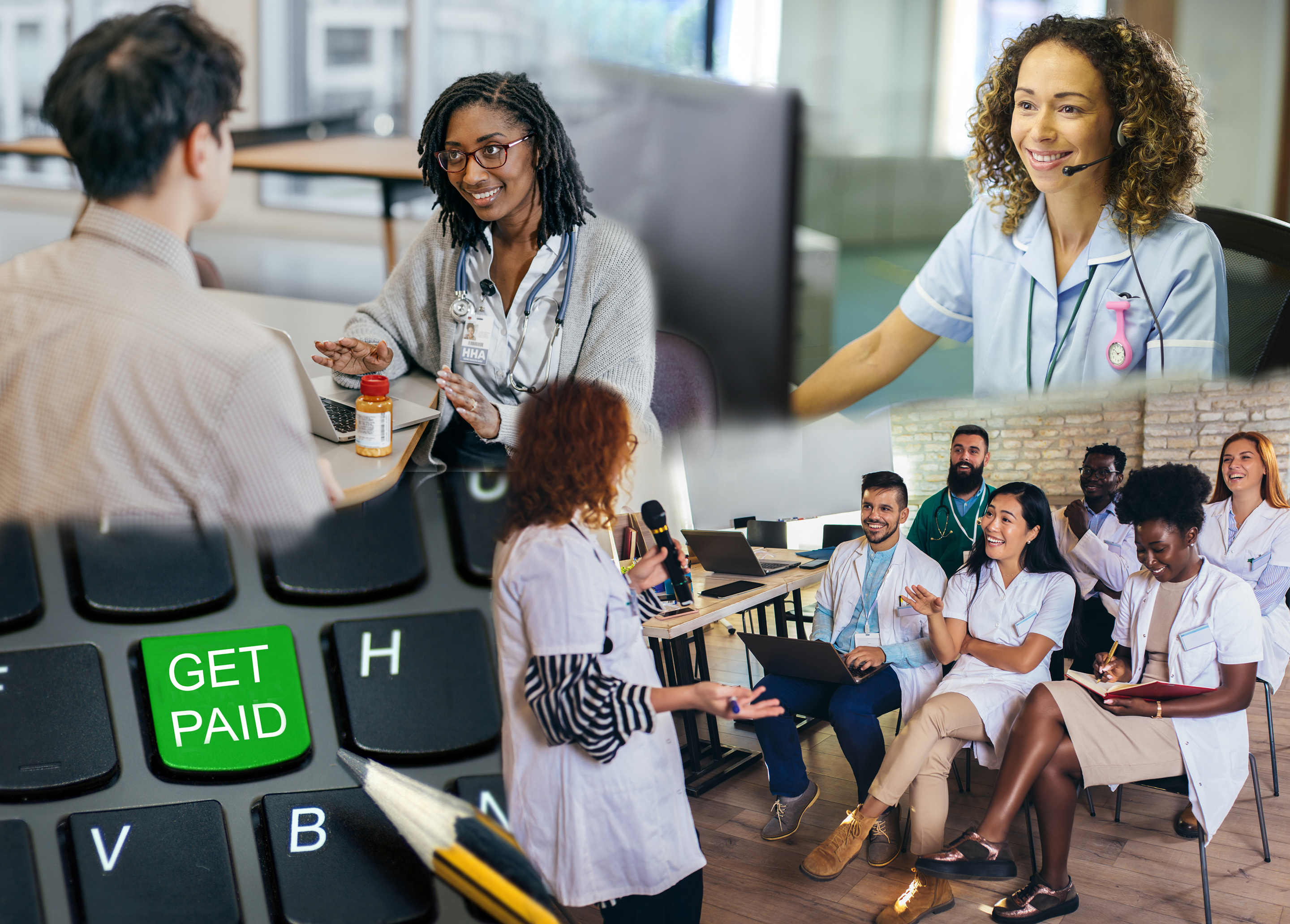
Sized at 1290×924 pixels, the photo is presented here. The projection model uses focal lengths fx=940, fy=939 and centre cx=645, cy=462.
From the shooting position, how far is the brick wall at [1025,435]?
3.81 feet

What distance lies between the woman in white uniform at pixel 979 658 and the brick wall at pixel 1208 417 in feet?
0.54

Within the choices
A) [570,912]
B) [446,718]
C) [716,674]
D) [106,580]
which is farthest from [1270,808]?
[106,580]

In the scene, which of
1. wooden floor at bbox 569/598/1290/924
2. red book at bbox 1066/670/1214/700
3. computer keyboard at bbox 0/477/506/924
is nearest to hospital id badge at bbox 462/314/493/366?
computer keyboard at bbox 0/477/506/924

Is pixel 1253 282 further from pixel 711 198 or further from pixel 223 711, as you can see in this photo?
pixel 223 711

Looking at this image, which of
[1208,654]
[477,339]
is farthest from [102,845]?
[1208,654]

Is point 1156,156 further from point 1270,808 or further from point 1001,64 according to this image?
point 1270,808

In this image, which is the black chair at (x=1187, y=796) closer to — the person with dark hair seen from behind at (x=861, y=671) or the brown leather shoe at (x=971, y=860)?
the brown leather shoe at (x=971, y=860)

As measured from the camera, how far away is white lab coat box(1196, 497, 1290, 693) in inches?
49.6

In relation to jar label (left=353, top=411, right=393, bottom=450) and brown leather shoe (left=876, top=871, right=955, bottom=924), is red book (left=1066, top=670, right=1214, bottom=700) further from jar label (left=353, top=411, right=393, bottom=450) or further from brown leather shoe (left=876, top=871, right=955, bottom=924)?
jar label (left=353, top=411, right=393, bottom=450)

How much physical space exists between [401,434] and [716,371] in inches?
15.1

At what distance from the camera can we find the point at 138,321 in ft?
2.91

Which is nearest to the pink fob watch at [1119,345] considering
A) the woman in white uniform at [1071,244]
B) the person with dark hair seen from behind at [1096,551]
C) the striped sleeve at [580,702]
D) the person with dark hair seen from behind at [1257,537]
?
the woman in white uniform at [1071,244]

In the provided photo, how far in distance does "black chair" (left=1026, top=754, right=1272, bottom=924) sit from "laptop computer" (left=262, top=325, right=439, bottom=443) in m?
0.92

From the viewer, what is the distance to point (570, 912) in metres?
1.07
